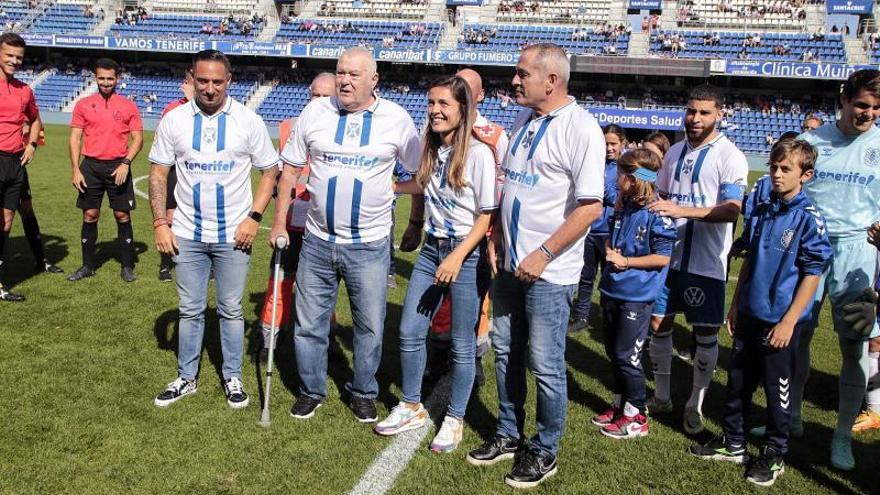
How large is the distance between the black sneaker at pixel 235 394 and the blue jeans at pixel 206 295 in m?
0.05

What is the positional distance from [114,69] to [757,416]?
6.74m

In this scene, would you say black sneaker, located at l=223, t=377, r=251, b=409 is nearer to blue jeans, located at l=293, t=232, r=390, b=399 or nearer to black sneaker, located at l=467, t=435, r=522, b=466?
A: blue jeans, located at l=293, t=232, r=390, b=399

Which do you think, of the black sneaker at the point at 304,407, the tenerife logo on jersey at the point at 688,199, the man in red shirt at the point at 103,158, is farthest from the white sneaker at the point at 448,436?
the man in red shirt at the point at 103,158

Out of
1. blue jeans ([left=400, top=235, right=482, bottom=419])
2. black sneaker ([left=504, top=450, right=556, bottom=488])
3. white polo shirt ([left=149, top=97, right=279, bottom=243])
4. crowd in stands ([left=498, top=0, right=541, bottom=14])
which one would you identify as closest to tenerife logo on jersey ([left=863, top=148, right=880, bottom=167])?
blue jeans ([left=400, top=235, right=482, bottom=419])

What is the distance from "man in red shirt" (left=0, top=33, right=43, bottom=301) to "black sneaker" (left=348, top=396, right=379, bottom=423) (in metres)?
3.98

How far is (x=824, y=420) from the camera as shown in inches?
185

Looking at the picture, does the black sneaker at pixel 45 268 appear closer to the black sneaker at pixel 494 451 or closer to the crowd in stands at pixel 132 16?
the black sneaker at pixel 494 451

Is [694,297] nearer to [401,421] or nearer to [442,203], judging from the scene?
[442,203]

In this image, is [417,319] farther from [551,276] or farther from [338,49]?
[338,49]

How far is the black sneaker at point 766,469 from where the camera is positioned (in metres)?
3.75

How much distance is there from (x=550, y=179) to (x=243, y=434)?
2.39 metres

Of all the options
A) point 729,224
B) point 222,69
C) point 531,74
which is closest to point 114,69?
point 222,69

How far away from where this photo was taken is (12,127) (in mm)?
6441

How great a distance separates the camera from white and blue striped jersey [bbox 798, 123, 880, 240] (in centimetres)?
403
